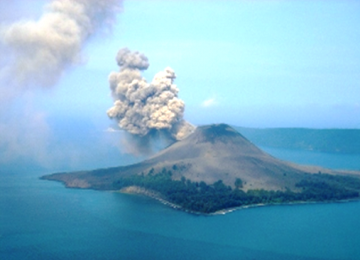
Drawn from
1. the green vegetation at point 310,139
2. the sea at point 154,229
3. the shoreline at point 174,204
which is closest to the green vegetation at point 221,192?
the shoreline at point 174,204

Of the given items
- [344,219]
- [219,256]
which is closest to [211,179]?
[344,219]

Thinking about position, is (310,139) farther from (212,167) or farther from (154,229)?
(154,229)

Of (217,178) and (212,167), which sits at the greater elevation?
(212,167)

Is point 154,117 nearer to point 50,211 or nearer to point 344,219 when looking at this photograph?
point 50,211

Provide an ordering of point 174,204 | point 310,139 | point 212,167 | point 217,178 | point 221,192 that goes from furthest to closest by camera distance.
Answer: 1. point 310,139
2. point 212,167
3. point 217,178
4. point 221,192
5. point 174,204

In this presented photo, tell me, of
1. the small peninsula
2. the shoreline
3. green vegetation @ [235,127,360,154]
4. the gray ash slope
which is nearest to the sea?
the shoreline

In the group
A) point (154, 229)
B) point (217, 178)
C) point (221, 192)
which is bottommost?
point (154, 229)

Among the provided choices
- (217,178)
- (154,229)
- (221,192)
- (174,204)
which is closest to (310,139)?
(217,178)
